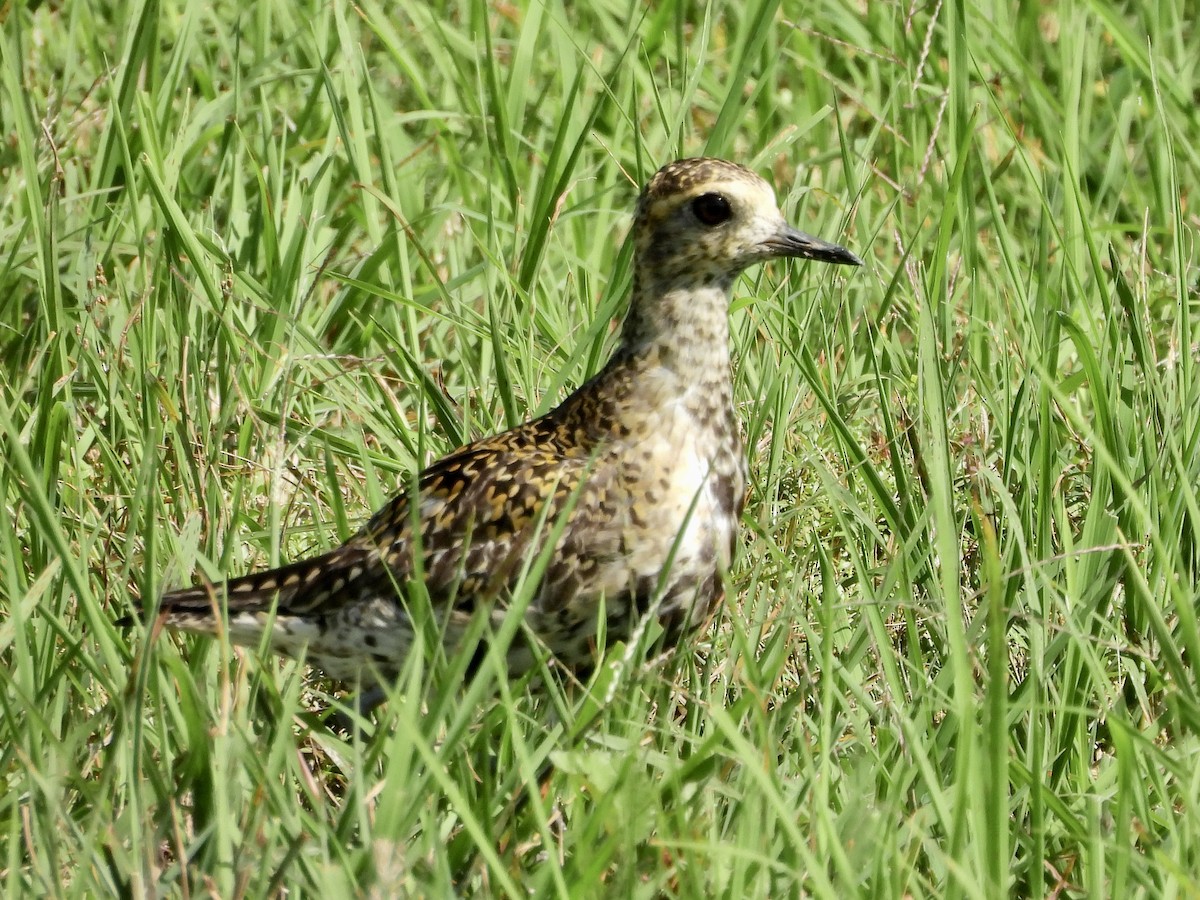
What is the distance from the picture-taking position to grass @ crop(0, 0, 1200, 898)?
3.43m

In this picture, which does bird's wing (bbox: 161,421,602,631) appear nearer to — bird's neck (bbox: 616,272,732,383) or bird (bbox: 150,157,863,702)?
bird (bbox: 150,157,863,702)

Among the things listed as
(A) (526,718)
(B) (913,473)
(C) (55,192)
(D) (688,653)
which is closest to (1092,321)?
(B) (913,473)

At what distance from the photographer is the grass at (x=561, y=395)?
3.43 m

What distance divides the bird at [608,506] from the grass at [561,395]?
0.51 ft

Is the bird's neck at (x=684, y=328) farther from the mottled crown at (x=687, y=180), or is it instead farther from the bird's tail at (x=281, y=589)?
the bird's tail at (x=281, y=589)

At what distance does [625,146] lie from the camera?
283 inches

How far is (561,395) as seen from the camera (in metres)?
5.66

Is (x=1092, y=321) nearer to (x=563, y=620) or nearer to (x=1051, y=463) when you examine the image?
(x=1051, y=463)

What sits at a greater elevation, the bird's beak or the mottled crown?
the mottled crown

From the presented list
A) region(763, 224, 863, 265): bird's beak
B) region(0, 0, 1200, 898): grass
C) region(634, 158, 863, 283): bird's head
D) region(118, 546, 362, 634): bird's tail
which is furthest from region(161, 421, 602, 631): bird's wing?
region(763, 224, 863, 265): bird's beak

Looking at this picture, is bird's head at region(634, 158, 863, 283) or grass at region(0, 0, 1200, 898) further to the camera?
bird's head at region(634, 158, 863, 283)

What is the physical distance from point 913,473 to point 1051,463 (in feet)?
1.34

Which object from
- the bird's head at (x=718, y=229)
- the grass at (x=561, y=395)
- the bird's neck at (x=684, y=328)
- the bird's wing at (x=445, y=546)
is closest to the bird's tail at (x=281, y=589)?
the bird's wing at (x=445, y=546)

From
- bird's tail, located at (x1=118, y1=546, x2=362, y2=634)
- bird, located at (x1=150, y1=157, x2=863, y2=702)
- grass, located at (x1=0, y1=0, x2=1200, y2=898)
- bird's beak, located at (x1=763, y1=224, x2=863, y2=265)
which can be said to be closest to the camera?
grass, located at (x1=0, y1=0, x2=1200, y2=898)
